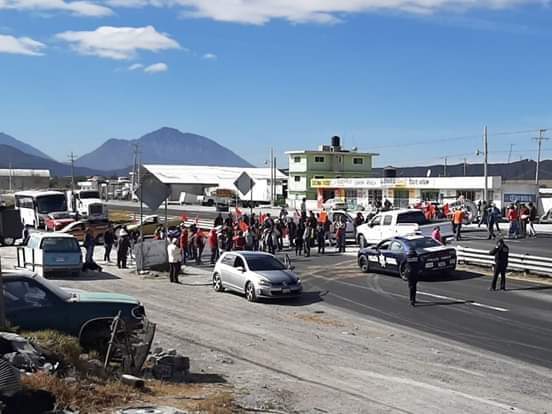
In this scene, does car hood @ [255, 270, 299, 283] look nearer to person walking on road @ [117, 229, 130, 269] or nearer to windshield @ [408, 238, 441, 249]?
windshield @ [408, 238, 441, 249]

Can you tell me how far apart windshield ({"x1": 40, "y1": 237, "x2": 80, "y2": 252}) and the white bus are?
27287 millimetres

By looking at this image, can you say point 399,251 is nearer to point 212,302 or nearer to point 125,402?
point 212,302

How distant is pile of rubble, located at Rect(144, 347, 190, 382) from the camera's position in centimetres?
1163

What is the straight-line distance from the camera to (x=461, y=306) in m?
19.8

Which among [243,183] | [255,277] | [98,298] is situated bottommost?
[255,277]

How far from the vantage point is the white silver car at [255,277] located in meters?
21.2

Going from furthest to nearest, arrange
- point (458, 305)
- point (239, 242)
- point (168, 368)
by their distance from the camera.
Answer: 1. point (239, 242)
2. point (458, 305)
3. point (168, 368)

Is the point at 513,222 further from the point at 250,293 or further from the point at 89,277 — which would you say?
the point at 89,277

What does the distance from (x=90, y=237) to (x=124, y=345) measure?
18.6 meters

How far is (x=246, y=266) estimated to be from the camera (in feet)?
73.3

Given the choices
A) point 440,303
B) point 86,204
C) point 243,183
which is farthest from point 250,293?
point 86,204

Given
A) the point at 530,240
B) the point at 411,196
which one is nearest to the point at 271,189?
the point at 411,196

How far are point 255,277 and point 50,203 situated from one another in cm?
3631

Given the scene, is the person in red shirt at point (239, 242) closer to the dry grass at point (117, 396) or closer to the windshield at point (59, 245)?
the windshield at point (59, 245)
